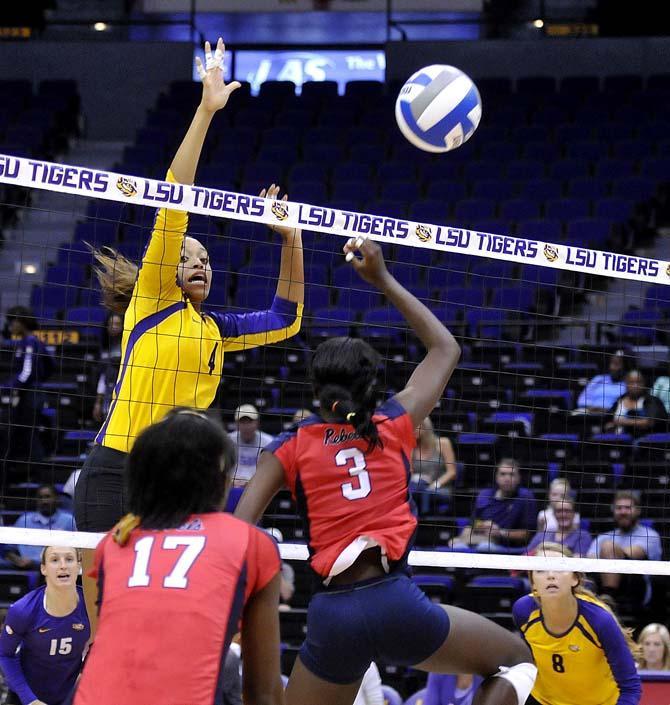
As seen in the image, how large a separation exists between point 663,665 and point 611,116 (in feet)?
36.8

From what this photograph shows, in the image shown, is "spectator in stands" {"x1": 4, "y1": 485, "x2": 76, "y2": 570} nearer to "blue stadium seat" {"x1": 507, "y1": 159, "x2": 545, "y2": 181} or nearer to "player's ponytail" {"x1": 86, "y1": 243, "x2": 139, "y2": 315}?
"player's ponytail" {"x1": 86, "y1": 243, "x2": 139, "y2": 315}

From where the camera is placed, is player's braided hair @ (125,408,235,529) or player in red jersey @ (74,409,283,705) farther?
player's braided hair @ (125,408,235,529)

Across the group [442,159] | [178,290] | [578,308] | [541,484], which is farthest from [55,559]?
[442,159]

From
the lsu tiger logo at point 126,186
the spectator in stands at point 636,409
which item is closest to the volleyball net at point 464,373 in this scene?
the spectator in stands at point 636,409

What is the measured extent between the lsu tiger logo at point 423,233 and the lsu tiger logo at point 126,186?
1.40 meters

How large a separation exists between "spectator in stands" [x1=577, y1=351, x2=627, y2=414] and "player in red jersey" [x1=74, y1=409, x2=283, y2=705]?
8.75m

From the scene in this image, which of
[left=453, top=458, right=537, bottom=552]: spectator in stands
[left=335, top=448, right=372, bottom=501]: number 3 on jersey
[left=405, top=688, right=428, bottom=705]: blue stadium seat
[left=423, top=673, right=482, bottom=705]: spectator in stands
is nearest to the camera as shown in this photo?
[left=335, top=448, right=372, bottom=501]: number 3 on jersey

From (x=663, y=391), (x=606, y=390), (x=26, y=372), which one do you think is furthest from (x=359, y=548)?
(x=606, y=390)

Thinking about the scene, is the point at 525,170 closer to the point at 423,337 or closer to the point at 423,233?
the point at 423,233

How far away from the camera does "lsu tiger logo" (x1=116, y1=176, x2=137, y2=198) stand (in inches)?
219

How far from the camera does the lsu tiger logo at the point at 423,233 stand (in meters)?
5.99

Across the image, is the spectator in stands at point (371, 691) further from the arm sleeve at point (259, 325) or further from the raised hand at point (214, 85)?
the raised hand at point (214, 85)

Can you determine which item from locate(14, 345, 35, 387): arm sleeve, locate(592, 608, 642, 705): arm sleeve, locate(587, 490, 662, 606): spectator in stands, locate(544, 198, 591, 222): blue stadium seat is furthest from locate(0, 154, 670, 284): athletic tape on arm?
locate(544, 198, 591, 222): blue stadium seat

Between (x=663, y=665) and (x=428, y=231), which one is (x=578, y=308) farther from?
(x=428, y=231)
